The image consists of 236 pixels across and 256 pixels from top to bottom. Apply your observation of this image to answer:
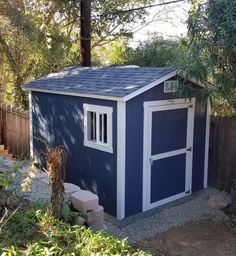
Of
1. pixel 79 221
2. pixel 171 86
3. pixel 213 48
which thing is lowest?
pixel 79 221

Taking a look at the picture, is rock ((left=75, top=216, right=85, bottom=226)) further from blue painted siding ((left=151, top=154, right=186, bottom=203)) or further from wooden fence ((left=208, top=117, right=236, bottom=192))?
wooden fence ((left=208, top=117, right=236, bottom=192))

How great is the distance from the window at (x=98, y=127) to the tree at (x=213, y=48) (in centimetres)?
161

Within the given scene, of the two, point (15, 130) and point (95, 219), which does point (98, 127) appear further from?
point (15, 130)

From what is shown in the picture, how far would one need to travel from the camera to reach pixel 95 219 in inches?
202

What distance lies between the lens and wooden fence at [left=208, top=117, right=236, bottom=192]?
24.7 feet

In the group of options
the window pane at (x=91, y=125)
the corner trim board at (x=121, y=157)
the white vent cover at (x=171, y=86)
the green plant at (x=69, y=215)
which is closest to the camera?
the green plant at (x=69, y=215)

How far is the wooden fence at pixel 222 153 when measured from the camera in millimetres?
7535

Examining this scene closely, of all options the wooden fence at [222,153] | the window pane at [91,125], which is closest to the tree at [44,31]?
the window pane at [91,125]

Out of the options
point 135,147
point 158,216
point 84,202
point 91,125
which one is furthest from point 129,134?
point 158,216

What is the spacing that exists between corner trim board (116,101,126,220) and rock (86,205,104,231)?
3.45 ft

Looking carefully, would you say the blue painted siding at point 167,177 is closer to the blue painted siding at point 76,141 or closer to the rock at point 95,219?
the blue painted siding at point 76,141

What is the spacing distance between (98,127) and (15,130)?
4403mm

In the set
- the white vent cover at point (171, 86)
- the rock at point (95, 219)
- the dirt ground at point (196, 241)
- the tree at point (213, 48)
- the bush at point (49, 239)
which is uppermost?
the tree at point (213, 48)

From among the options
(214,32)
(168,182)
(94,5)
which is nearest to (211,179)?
(168,182)
